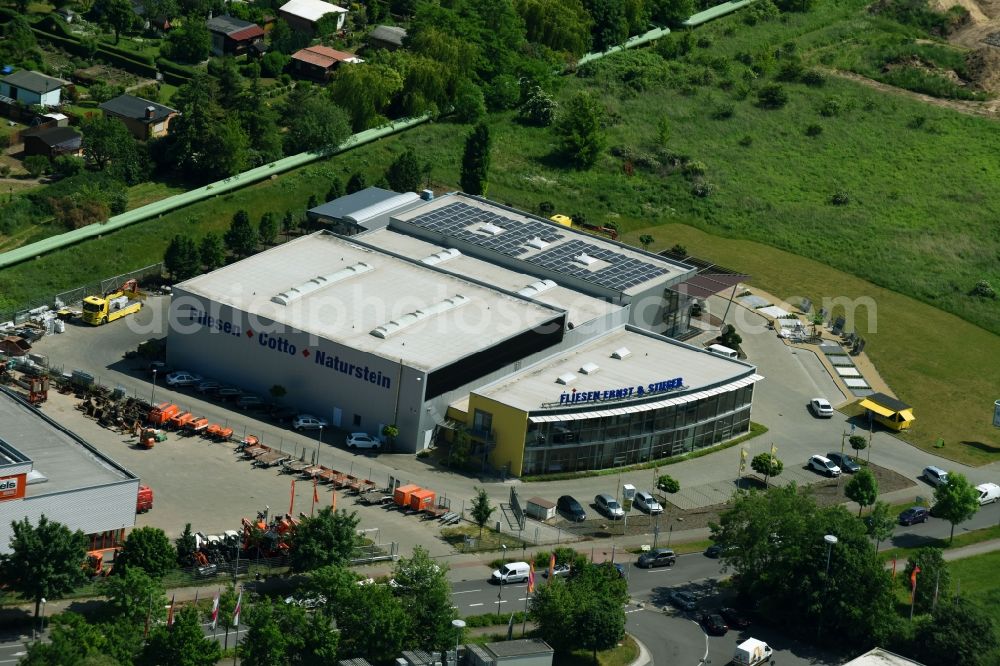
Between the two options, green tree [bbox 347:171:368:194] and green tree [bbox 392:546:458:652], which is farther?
green tree [bbox 347:171:368:194]

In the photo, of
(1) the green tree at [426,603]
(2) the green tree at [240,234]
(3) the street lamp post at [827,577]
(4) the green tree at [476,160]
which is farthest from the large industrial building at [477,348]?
(1) the green tree at [426,603]

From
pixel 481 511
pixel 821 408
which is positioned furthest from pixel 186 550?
pixel 821 408

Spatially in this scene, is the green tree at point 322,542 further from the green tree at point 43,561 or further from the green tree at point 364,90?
the green tree at point 364,90

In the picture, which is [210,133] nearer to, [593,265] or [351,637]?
[593,265]

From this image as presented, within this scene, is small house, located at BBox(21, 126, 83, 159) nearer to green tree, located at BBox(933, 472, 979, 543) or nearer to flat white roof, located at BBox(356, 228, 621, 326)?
flat white roof, located at BBox(356, 228, 621, 326)

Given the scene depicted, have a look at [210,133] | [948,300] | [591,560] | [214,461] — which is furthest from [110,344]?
[948,300]

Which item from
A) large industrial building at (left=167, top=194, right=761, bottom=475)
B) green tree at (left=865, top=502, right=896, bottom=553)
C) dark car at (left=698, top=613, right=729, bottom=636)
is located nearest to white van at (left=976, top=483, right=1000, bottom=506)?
green tree at (left=865, top=502, right=896, bottom=553)
